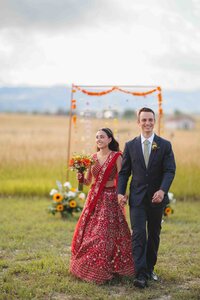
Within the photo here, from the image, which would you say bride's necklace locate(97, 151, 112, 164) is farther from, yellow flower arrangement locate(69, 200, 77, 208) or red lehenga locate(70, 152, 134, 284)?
yellow flower arrangement locate(69, 200, 77, 208)

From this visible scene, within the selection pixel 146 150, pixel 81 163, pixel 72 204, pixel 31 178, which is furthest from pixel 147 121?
pixel 31 178

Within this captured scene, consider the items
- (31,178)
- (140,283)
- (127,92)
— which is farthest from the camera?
Result: (31,178)

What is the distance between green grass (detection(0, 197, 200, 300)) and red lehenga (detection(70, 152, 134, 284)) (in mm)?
164

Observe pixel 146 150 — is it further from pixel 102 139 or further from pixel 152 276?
pixel 152 276

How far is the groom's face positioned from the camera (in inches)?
239

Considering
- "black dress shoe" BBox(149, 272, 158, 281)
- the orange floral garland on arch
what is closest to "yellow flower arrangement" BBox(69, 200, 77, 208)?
the orange floral garland on arch

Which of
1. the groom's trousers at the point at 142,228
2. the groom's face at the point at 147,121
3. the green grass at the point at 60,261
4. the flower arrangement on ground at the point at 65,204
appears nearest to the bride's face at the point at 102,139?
the groom's face at the point at 147,121

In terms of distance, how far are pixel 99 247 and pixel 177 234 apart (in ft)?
10.9

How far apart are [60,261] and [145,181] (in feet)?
6.37

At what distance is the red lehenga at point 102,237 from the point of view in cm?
629

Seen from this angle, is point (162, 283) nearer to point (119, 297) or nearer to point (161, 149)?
point (119, 297)

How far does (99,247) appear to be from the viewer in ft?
20.8

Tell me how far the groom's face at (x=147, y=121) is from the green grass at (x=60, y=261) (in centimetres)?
175

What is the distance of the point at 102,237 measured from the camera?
638cm
